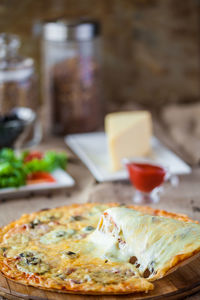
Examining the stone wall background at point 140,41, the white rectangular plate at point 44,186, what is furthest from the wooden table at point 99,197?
the stone wall background at point 140,41

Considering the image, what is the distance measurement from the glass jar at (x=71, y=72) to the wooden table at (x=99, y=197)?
811 millimetres

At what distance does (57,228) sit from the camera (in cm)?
216

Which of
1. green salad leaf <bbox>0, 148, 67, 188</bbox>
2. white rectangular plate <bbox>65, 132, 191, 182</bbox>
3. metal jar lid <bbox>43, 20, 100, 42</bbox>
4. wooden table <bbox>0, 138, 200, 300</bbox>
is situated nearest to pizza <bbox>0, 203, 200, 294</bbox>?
wooden table <bbox>0, 138, 200, 300</bbox>

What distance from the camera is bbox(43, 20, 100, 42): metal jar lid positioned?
145 inches

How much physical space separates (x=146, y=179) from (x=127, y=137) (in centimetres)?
62

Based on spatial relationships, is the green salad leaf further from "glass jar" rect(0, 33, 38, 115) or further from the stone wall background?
the stone wall background

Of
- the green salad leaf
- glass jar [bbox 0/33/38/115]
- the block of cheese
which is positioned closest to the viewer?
the green salad leaf

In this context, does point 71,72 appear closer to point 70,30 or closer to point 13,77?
point 70,30

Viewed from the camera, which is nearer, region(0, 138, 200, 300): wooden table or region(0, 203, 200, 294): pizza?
region(0, 203, 200, 294): pizza

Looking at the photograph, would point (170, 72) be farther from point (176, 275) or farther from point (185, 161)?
point (176, 275)

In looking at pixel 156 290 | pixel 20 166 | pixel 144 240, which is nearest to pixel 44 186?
pixel 20 166

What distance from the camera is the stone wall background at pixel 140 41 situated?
4418 mm

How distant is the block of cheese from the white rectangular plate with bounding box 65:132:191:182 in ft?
0.24

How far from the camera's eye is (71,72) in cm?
376
